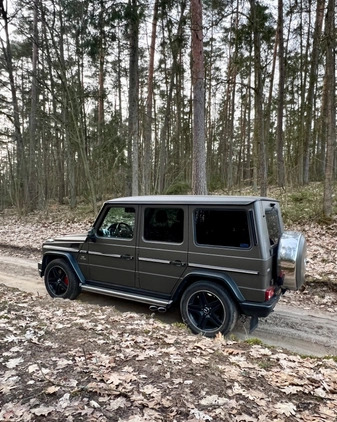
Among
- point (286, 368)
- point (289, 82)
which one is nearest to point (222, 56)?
point (289, 82)

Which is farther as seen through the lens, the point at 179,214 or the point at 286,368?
the point at 179,214

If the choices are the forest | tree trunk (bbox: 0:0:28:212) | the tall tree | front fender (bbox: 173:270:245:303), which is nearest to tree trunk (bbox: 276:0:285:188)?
the forest

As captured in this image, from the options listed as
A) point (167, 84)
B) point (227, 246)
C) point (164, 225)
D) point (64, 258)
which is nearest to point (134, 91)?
point (167, 84)

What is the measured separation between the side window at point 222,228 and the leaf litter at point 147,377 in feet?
3.95

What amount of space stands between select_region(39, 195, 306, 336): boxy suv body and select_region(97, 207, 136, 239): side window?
0.02m

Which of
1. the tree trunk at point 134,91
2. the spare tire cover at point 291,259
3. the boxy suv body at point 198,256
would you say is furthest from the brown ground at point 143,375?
the tree trunk at point 134,91

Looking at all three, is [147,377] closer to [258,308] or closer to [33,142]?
[258,308]

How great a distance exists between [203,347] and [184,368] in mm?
543

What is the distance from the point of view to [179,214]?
13.3 ft

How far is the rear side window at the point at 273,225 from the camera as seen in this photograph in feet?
Result: 12.5

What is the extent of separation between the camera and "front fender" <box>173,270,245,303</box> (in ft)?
11.8

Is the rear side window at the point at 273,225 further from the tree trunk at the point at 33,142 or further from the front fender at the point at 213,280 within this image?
the tree trunk at the point at 33,142

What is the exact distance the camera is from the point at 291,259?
3594 millimetres

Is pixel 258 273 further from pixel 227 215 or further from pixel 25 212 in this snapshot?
pixel 25 212
